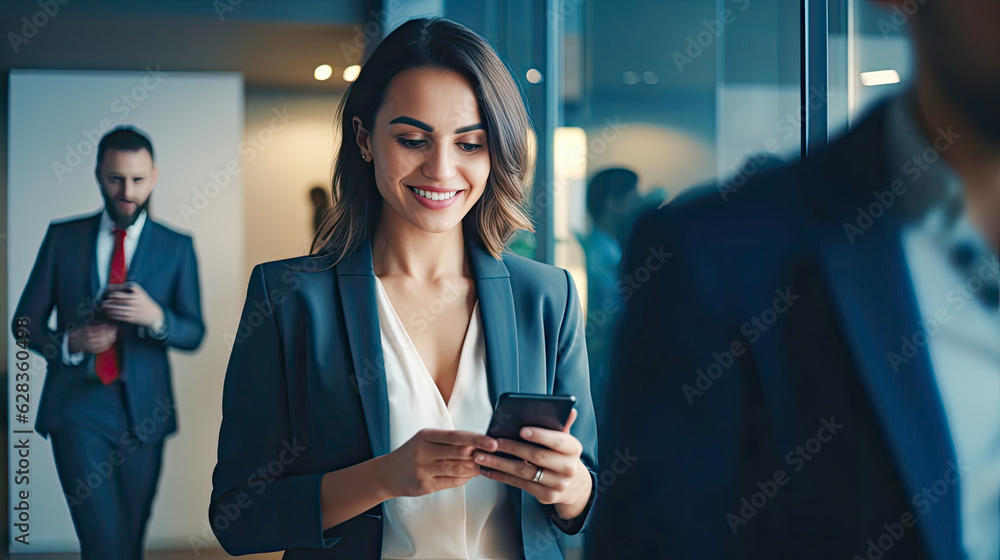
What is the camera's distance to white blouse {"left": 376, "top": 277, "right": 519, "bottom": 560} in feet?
4.17

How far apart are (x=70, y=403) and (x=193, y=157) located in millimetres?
948

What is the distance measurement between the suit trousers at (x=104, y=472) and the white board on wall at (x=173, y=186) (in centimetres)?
13

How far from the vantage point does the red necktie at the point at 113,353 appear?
2549 mm

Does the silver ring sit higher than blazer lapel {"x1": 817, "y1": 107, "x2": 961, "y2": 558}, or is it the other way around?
blazer lapel {"x1": 817, "y1": 107, "x2": 961, "y2": 558}

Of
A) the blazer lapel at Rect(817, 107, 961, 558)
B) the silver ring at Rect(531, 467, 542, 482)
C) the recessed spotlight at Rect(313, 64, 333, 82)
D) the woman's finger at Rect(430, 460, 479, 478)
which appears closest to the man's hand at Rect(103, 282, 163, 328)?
the recessed spotlight at Rect(313, 64, 333, 82)

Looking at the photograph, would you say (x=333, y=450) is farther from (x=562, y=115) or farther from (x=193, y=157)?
(x=193, y=157)

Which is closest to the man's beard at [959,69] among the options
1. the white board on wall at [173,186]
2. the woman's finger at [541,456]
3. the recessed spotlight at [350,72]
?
the woman's finger at [541,456]

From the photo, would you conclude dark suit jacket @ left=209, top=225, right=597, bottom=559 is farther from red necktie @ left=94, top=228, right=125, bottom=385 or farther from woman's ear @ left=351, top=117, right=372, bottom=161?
red necktie @ left=94, top=228, right=125, bottom=385

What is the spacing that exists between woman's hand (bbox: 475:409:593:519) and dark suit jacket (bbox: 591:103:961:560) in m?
0.59

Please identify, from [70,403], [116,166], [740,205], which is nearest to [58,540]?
[70,403]

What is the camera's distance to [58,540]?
259 centimetres

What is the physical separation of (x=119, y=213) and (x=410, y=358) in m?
1.78

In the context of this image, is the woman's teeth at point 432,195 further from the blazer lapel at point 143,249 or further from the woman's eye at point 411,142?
the blazer lapel at point 143,249

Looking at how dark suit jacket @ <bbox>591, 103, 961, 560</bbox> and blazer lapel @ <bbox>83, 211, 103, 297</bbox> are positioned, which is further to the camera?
blazer lapel @ <bbox>83, 211, 103, 297</bbox>
